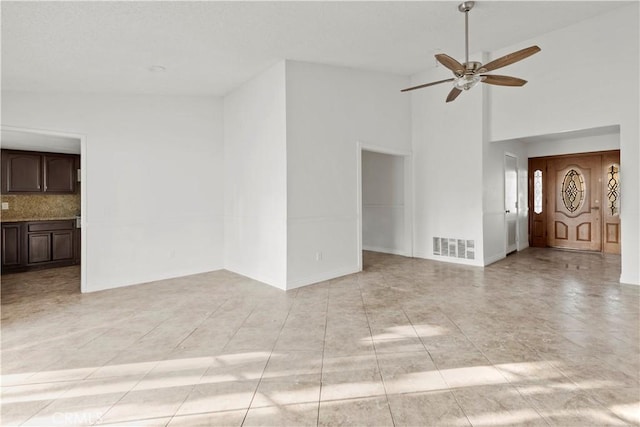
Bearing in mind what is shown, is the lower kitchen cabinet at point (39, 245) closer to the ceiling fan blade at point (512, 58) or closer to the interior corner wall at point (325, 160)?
the interior corner wall at point (325, 160)

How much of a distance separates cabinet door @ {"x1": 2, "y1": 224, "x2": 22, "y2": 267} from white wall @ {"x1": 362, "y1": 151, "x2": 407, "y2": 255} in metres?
6.81

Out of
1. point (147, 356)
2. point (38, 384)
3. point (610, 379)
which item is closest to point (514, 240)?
point (610, 379)

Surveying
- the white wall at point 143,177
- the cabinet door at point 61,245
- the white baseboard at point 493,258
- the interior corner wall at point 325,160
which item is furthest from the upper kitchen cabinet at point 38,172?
the white baseboard at point 493,258

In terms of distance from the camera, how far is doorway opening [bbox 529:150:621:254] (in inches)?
279

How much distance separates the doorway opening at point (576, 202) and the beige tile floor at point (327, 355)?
11.0ft

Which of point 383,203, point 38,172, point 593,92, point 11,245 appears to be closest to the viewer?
point 593,92

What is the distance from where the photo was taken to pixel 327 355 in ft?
8.95

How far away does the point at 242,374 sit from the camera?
2.47 meters

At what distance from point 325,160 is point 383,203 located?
285cm

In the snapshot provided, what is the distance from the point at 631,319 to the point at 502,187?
370cm

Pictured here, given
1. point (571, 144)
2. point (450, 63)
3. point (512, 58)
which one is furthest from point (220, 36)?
point (571, 144)

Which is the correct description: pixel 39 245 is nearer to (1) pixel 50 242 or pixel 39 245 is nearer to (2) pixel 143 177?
(1) pixel 50 242

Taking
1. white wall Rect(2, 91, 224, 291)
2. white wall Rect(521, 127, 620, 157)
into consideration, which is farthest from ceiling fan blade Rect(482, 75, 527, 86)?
white wall Rect(2, 91, 224, 291)

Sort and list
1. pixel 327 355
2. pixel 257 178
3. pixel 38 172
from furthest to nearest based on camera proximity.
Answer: pixel 38 172 → pixel 257 178 → pixel 327 355
